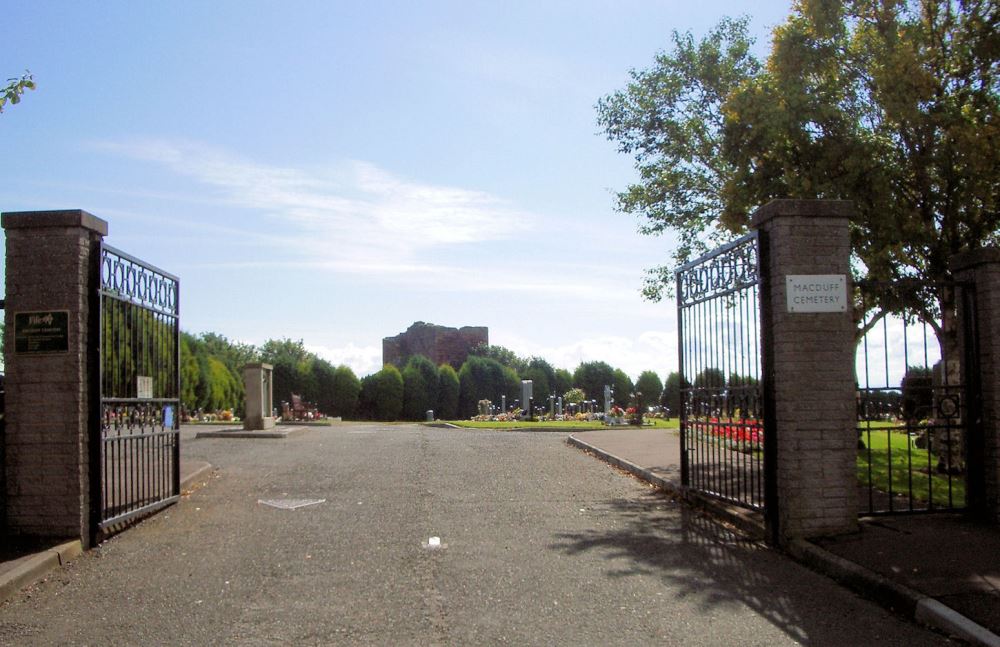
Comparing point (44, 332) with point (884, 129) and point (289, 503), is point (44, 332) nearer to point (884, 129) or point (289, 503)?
point (289, 503)

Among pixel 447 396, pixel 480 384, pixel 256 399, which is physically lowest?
pixel 447 396

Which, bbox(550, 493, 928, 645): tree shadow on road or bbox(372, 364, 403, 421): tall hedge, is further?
bbox(372, 364, 403, 421): tall hedge

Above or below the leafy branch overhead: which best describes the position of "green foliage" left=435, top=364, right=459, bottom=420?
below

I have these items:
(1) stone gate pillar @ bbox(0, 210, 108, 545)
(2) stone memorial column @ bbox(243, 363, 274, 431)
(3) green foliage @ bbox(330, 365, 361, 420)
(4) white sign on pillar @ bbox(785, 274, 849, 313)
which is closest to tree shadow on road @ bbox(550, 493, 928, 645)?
(4) white sign on pillar @ bbox(785, 274, 849, 313)

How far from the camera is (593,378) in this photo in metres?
51.9

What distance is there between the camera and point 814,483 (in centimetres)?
839

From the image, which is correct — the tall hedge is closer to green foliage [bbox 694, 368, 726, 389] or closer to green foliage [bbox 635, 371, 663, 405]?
green foliage [bbox 635, 371, 663, 405]

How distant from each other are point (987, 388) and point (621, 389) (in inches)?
1643

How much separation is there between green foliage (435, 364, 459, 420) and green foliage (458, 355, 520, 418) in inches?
22.6

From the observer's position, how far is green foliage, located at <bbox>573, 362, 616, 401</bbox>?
5138cm

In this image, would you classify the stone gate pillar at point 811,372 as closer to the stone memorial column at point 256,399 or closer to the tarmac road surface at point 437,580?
the tarmac road surface at point 437,580

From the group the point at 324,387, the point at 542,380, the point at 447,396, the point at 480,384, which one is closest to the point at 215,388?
the point at 324,387

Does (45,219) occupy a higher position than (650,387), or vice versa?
(45,219)

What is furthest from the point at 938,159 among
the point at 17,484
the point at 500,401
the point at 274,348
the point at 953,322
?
the point at 274,348
